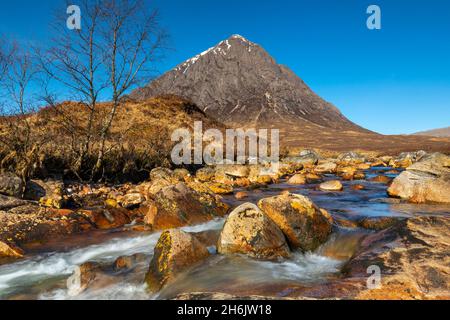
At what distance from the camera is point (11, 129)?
32.1 feet

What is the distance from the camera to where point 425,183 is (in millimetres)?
9484

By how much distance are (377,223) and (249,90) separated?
143449 mm

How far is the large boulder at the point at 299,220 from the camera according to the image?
5773mm

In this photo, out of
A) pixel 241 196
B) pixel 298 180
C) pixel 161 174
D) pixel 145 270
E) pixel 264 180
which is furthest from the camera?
pixel 298 180

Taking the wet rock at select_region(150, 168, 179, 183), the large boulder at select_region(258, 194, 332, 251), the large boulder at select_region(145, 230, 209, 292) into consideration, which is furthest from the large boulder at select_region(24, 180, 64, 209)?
the large boulder at select_region(258, 194, 332, 251)

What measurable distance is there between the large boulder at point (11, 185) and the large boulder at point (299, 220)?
18.9 ft

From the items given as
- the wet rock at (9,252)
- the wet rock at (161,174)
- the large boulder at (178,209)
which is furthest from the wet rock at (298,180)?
the wet rock at (9,252)

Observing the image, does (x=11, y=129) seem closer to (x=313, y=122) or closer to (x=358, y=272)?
(x=358, y=272)

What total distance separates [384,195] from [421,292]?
8771 mm

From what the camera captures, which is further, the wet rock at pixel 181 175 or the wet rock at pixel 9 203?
the wet rock at pixel 181 175

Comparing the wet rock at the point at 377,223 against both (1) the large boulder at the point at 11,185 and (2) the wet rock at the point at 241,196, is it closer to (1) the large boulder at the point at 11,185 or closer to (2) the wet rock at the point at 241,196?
(2) the wet rock at the point at 241,196

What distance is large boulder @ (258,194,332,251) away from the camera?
18.9ft

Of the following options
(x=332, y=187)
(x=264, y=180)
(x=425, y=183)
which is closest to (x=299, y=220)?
(x=425, y=183)

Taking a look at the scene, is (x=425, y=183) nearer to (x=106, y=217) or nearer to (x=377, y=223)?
(x=377, y=223)
